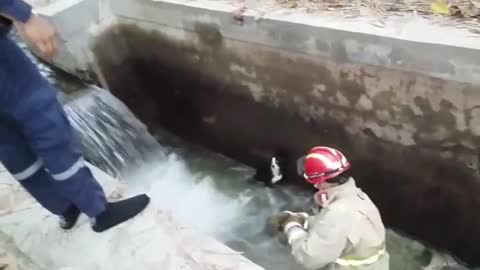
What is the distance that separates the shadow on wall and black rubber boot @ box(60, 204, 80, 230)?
149cm

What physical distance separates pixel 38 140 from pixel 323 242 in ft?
3.78

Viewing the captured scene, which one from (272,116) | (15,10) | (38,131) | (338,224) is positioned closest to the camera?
(15,10)

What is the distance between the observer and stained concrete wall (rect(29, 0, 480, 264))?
313 cm

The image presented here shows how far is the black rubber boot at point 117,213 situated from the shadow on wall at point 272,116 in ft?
4.23

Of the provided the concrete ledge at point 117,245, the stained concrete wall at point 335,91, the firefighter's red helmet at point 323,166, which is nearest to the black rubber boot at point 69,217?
the concrete ledge at point 117,245

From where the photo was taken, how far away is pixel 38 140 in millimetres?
2391

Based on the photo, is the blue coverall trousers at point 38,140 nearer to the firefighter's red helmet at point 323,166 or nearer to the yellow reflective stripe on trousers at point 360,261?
the firefighter's red helmet at point 323,166

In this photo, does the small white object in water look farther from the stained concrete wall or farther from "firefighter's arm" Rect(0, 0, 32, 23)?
"firefighter's arm" Rect(0, 0, 32, 23)

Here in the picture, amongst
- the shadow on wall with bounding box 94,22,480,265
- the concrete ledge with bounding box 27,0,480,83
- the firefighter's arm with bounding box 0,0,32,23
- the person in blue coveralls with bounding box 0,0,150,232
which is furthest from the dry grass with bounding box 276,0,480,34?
the firefighter's arm with bounding box 0,0,32,23

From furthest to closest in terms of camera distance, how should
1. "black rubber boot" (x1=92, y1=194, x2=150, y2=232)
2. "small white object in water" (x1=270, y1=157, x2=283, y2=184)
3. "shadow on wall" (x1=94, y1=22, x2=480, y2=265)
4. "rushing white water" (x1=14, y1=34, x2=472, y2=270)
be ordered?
"small white object in water" (x1=270, y1=157, x2=283, y2=184) → "rushing white water" (x1=14, y1=34, x2=472, y2=270) → "shadow on wall" (x1=94, y1=22, x2=480, y2=265) → "black rubber boot" (x1=92, y1=194, x2=150, y2=232)

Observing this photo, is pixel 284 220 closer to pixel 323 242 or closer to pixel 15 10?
pixel 323 242

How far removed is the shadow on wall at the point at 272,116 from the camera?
344 cm

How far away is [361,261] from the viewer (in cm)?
261

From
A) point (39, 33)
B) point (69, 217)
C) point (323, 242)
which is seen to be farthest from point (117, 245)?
point (39, 33)
